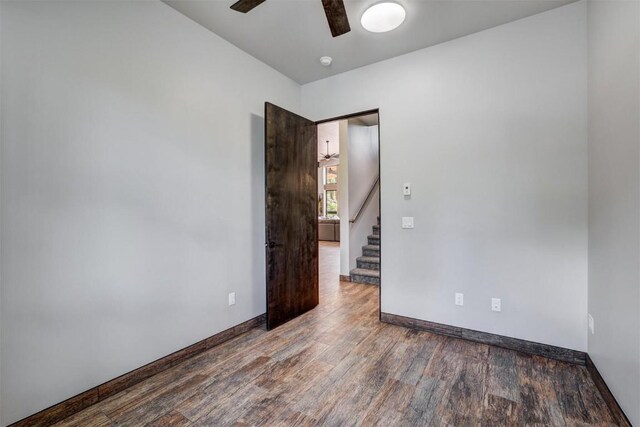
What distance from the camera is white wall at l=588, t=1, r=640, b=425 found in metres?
1.45

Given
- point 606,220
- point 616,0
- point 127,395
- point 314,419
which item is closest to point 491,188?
point 606,220

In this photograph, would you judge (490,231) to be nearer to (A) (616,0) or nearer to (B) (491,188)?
(B) (491,188)

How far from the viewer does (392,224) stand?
3.02 meters

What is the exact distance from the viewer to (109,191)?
1869 millimetres

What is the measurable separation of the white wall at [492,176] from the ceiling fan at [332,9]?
132 centimetres

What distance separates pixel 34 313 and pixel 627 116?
341 centimetres

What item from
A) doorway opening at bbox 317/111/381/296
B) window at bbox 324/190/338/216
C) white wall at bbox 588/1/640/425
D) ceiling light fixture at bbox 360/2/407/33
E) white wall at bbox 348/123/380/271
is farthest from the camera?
window at bbox 324/190/338/216

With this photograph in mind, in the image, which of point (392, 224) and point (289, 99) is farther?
point (289, 99)

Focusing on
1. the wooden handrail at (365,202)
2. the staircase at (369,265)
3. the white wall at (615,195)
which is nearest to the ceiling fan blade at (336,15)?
the white wall at (615,195)

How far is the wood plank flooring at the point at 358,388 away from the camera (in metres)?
1.66

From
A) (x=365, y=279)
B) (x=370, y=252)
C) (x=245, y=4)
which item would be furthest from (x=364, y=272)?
(x=245, y=4)

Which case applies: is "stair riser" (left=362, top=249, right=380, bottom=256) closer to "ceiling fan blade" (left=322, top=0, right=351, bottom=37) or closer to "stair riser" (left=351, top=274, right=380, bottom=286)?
"stair riser" (left=351, top=274, right=380, bottom=286)

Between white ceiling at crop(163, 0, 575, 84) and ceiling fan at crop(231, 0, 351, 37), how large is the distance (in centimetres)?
46

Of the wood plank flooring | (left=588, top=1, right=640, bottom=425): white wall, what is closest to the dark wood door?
the wood plank flooring
